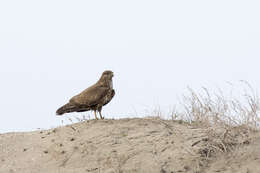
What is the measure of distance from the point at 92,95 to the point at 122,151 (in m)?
1.35

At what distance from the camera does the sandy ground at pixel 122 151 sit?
5965mm

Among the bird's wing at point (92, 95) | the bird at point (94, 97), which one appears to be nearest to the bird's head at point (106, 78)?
the bird at point (94, 97)

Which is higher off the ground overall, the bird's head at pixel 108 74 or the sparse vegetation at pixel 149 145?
the bird's head at pixel 108 74

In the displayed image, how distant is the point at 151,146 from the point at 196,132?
0.79 metres

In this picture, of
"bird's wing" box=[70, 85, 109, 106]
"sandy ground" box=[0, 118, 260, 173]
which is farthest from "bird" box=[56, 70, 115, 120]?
"sandy ground" box=[0, 118, 260, 173]

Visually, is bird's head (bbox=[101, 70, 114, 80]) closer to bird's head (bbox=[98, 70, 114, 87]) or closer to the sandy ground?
bird's head (bbox=[98, 70, 114, 87])

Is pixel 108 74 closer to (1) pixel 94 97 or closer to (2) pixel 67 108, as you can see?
(1) pixel 94 97

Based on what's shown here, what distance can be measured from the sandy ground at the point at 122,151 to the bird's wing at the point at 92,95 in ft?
1.35

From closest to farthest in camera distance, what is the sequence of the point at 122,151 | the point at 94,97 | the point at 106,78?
1. the point at 122,151
2. the point at 94,97
3. the point at 106,78

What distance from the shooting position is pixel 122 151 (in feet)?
21.2

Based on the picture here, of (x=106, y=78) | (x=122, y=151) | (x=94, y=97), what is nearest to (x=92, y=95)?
(x=94, y=97)

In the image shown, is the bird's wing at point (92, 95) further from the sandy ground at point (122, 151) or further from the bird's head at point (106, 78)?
the sandy ground at point (122, 151)

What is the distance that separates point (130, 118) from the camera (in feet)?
25.1

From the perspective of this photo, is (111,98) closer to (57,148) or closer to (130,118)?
(130,118)
